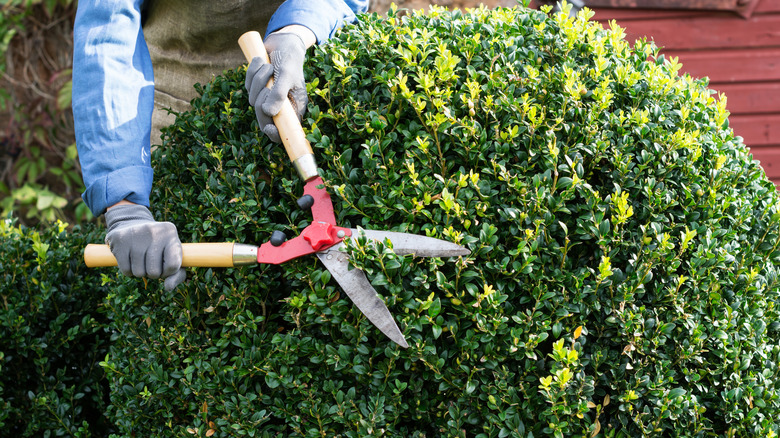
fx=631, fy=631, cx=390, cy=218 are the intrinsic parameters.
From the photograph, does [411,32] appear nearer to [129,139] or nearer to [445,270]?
[445,270]

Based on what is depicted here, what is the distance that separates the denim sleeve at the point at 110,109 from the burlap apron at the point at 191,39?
354mm

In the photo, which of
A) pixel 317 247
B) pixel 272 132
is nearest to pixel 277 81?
pixel 272 132

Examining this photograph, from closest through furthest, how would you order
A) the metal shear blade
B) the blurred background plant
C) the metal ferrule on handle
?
the metal shear blade < the metal ferrule on handle < the blurred background plant

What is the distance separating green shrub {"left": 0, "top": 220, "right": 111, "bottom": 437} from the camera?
97.3 inches

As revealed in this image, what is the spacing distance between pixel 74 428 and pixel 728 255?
2397 mm

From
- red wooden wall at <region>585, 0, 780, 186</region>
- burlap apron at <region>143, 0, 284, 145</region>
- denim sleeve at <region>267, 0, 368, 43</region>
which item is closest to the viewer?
denim sleeve at <region>267, 0, 368, 43</region>

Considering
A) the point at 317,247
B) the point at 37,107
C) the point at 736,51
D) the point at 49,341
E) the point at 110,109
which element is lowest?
the point at 37,107

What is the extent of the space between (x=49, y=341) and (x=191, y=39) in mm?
1332

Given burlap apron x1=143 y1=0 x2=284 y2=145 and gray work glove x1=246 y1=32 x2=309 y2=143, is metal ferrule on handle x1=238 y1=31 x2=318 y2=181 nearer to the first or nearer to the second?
gray work glove x1=246 y1=32 x2=309 y2=143

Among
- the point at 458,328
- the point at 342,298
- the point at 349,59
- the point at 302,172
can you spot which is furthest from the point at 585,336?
the point at 349,59

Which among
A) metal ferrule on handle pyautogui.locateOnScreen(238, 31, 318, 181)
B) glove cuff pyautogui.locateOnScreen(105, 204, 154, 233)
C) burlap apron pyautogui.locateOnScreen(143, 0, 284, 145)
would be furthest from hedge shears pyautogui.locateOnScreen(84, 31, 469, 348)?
burlap apron pyautogui.locateOnScreen(143, 0, 284, 145)

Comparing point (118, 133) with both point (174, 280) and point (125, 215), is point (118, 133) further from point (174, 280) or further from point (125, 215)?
point (174, 280)

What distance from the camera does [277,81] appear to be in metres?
1.77

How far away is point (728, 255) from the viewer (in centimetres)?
178
